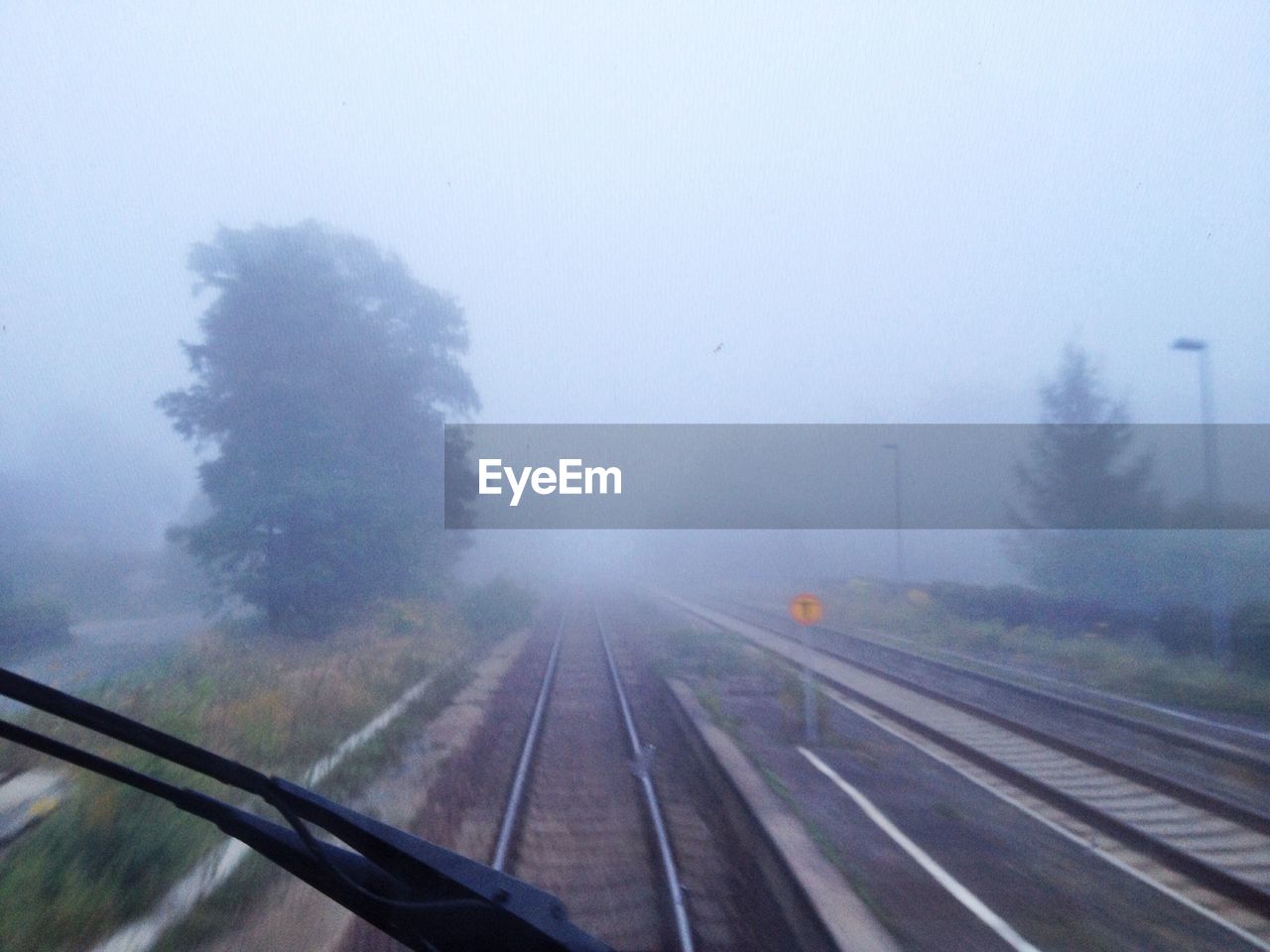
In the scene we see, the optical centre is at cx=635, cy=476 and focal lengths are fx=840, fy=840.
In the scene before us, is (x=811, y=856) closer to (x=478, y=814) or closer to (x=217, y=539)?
(x=478, y=814)

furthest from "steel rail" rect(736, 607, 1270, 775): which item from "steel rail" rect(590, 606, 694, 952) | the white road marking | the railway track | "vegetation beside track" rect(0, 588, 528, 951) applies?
"vegetation beside track" rect(0, 588, 528, 951)

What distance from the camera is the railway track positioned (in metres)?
5.85

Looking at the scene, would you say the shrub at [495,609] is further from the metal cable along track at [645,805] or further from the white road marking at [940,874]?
→ the white road marking at [940,874]

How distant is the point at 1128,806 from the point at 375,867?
25.7 ft

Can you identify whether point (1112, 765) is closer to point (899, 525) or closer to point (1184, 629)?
point (1184, 629)

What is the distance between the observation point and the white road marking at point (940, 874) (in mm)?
4849

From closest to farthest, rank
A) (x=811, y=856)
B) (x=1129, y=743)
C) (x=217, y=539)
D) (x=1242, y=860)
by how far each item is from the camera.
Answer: (x=811, y=856) → (x=1242, y=860) → (x=1129, y=743) → (x=217, y=539)

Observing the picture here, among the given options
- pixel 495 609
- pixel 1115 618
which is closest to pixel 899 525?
pixel 1115 618

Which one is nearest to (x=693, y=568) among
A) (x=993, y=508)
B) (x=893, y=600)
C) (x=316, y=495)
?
(x=893, y=600)

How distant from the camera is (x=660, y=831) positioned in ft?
21.6

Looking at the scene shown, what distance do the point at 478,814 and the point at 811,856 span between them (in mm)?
3009

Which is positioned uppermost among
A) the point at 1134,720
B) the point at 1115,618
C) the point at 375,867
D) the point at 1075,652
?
the point at 375,867

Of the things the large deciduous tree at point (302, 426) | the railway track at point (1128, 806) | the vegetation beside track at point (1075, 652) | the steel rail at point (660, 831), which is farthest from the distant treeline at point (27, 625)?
the vegetation beside track at point (1075, 652)

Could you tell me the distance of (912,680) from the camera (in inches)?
635
